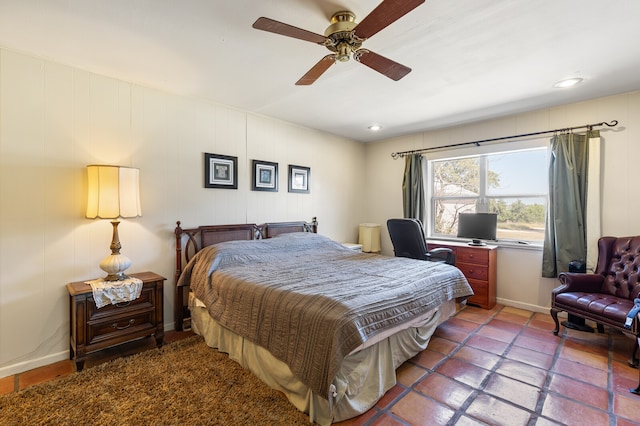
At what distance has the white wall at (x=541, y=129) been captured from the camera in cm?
314

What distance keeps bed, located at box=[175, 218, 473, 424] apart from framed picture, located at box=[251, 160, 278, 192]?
722 millimetres

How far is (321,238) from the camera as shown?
4.04 metres

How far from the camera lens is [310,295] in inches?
77.2

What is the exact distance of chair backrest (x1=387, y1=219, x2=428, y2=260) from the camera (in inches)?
138

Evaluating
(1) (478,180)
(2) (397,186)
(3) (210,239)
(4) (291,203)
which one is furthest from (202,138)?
(1) (478,180)

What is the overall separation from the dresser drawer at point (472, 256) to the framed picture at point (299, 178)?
2.36m

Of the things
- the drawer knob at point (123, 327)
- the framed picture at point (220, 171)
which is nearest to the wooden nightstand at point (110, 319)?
the drawer knob at point (123, 327)

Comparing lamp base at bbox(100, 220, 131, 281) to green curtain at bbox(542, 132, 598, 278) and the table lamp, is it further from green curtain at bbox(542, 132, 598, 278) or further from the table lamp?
green curtain at bbox(542, 132, 598, 278)

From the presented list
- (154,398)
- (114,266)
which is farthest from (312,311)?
(114,266)

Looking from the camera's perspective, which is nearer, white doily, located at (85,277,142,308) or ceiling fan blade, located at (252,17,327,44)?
ceiling fan blade, located at (252,17,327,44)

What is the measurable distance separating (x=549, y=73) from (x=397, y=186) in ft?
8.79

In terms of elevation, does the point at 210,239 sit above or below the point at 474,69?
below

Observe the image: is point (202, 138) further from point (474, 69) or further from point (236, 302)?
point (474, 69)

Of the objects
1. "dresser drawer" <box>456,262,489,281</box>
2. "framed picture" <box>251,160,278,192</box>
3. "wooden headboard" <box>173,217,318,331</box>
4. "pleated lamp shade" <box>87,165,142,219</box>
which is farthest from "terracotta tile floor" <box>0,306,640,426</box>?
"framed picture" <box>251,160,278,192</box>
